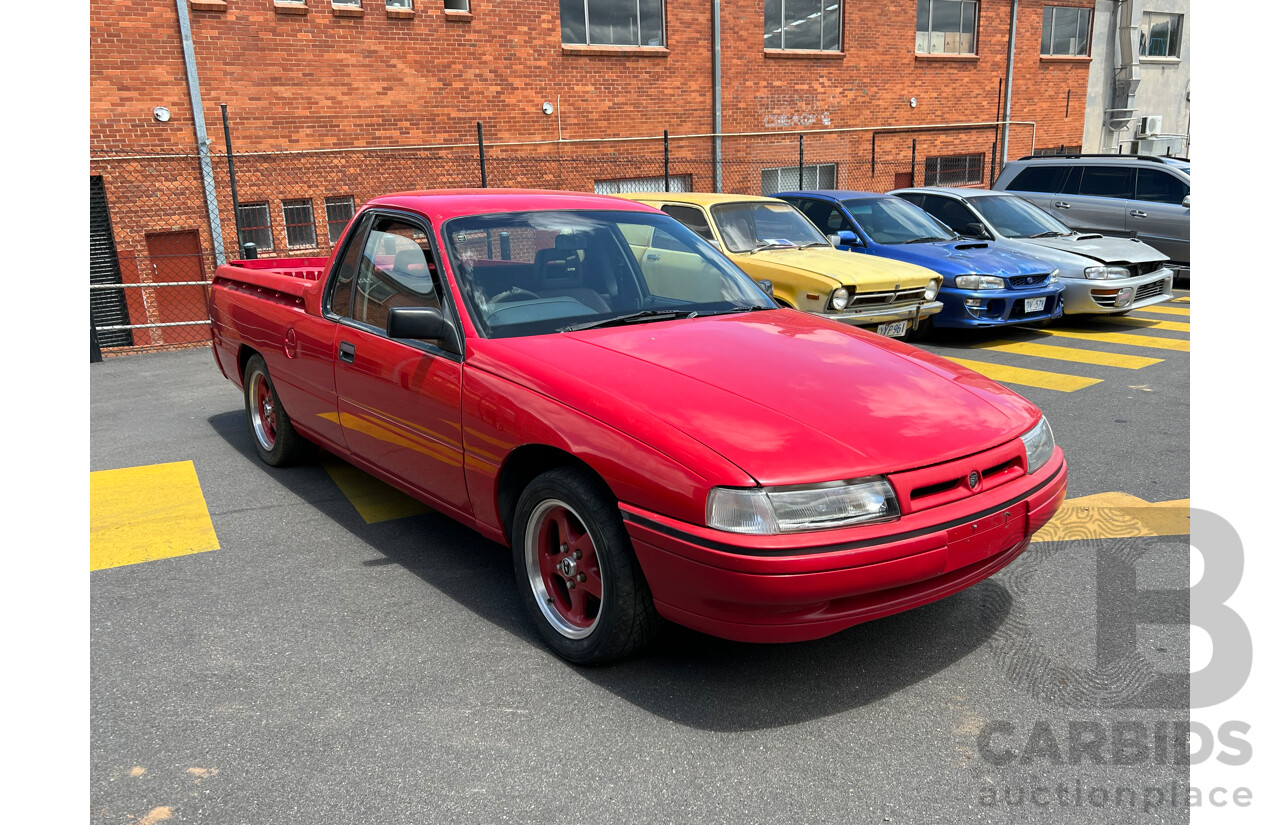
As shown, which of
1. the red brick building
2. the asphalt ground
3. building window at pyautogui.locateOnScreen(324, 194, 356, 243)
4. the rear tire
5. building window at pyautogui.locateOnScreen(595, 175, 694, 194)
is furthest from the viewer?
building window at pyautogui.locateOnScreen(595, 175, 694, 194)

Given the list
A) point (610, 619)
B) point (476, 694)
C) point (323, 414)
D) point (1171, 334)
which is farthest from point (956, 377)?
point (1171, 334)

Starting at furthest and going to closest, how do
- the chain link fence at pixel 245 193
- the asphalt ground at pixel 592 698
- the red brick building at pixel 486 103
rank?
1. the red brick building at pixel 486 103
2. the chain link fence at pixel 245 193
3. the asphalt ground at pixel 592 698

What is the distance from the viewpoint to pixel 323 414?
5113mm

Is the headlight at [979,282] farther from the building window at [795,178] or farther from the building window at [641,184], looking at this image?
the building window at [795,178]

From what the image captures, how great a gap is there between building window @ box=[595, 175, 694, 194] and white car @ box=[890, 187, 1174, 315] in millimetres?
6310

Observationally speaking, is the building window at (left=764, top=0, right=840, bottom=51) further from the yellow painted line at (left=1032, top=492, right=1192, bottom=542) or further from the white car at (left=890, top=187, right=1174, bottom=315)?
the yellow painted line at (left=1032, top=492, right=1192, bottom=542)

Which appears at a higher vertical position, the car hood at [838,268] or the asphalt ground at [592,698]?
the car hood at [838,268]

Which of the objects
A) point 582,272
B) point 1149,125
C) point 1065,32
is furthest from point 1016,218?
point 1149,125

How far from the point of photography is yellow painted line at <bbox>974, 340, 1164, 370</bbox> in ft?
29.7

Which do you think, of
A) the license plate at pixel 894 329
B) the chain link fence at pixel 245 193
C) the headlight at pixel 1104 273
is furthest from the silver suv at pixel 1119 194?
the chain link fence at pixel 245 193

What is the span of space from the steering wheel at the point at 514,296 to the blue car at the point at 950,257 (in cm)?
693

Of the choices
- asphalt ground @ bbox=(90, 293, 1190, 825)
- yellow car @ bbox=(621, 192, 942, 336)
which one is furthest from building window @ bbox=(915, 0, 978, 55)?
asphalt ground @ bbox=(90, 293, 1190, 825)

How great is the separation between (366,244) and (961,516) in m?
3.30

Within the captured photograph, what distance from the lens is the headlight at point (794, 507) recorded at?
9.39 ft
